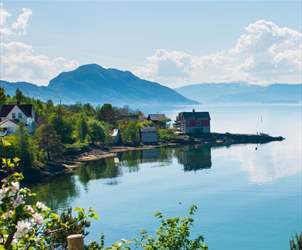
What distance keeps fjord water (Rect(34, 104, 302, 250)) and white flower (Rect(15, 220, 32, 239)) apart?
41233 millimetres

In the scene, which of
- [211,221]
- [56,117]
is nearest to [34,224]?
[211,221]

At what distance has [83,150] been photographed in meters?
115

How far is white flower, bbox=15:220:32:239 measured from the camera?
6.48m

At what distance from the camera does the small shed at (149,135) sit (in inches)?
5591

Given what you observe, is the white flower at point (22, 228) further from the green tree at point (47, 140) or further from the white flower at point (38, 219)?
the green tree at point (47, 140)

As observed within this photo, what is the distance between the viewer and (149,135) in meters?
143

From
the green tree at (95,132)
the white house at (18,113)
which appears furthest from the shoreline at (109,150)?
the white house at (18,113)

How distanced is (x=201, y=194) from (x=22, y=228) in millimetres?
67130

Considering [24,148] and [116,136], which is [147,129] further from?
[24,148]

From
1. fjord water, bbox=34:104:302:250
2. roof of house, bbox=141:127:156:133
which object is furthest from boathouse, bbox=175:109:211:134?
fjord water, bbox=34:104:302:250

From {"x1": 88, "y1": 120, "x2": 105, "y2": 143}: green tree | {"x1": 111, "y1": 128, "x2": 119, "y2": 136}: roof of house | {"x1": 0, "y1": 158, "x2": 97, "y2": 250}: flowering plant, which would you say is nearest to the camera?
{"x1": 0, "y1": 158, "x2": 97, "y2": 250}: flowering plant

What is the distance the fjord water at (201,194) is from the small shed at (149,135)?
20.6 metres

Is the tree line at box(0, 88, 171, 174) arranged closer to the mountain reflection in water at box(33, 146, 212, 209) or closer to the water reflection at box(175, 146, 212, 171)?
the mountain reflection in water at box(33, 146, 212, 209)

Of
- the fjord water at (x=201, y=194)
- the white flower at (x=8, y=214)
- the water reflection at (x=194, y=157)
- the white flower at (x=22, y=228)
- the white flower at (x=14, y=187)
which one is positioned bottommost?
the fjord water at (x=201, y=194)
